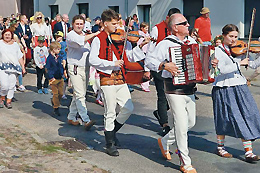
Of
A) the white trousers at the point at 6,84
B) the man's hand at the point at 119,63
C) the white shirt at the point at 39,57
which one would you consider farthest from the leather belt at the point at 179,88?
the white shirt at the point at 39,57

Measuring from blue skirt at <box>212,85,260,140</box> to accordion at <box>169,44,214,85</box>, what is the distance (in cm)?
87

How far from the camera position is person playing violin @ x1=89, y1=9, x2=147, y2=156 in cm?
703

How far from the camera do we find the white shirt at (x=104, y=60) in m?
6.96

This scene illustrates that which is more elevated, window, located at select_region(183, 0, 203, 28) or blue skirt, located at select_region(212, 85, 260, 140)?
window, located at select_region(183, 0, 203, 28)

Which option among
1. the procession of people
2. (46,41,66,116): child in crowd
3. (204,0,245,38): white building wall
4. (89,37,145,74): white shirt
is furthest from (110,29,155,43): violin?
(204,0,245,38): white building wall

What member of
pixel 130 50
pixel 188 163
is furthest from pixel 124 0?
pixel 188 163

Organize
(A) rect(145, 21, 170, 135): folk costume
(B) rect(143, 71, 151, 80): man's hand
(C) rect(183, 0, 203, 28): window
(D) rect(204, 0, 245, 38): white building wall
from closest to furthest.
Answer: (B) rect(143, 71, 151, 80): man's hand, (A) rect(145, 21, 170, 135): folk costume, (D) rect(204, 0, 245, 38): white building wall, (C) rect(183, 0, 203, 28): window

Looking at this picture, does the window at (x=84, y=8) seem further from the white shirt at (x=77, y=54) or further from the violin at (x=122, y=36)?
the violin at (x=122, y=36)

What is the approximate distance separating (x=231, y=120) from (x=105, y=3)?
19.2 metres

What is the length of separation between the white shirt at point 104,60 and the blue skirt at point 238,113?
1.26 m

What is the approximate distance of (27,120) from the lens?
9.69 meters

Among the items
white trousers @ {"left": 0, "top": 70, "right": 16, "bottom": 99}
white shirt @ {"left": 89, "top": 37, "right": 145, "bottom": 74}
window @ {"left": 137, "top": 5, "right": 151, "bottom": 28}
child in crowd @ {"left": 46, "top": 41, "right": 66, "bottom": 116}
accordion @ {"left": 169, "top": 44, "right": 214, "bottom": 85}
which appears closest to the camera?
accordion @ {"left": 169, "top": 44, "right": 214, "bottom": 85}

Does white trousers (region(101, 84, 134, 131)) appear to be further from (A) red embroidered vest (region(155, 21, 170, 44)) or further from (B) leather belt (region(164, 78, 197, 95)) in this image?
(A) red embroidered vest (region(155, 21, 170, 44))

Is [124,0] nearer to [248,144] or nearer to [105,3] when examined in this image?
[105,3]
